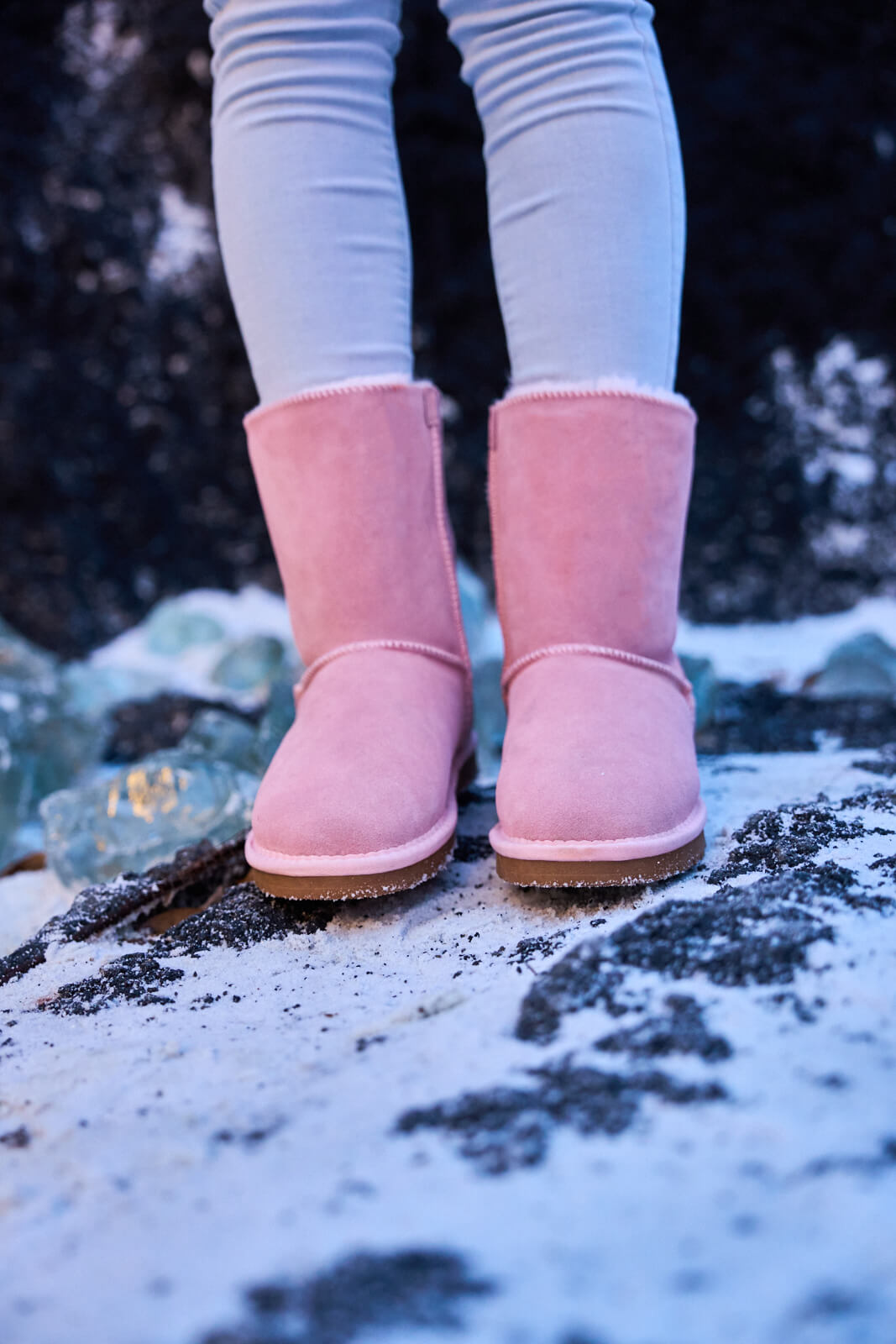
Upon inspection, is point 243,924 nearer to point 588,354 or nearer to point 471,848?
point 471,848

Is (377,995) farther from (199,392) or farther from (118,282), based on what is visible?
(118,282)

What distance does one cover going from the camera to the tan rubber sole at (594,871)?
603 millimetres

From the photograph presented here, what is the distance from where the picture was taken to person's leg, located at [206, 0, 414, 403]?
2.40 feet

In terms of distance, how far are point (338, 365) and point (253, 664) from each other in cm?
86

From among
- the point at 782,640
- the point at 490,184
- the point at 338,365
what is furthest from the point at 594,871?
the point at 782,640

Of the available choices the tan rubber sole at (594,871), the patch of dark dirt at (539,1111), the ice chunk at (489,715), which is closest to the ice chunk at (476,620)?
the ice chunk at (489,715)

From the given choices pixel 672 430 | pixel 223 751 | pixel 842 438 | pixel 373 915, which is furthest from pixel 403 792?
pixel 842 438

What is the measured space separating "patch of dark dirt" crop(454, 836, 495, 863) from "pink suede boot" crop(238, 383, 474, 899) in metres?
0.06

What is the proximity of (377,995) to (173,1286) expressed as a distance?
223 mm

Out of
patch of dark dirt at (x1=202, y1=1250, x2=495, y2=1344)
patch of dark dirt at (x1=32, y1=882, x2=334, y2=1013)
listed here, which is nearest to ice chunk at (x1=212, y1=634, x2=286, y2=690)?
patch of dark dirt at (x1=32, y1=882, x2=334, y2=1013)

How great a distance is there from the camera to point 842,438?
5.59 feet

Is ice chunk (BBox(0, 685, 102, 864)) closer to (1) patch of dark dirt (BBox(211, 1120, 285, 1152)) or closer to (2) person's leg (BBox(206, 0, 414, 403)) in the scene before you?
(2) person's leg (BBox(206, 0, 414, 403))

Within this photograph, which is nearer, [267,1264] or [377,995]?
[267,1264]

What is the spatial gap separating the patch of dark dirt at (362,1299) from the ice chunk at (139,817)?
0.62 meters
